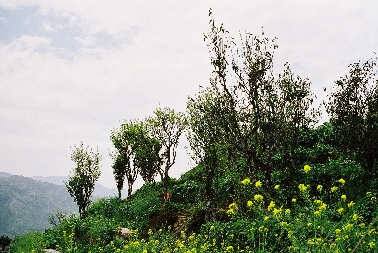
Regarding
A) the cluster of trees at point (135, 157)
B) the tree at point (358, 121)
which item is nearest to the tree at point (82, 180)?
the cluster of trees at point (135, 157)

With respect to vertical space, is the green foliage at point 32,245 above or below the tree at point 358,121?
below

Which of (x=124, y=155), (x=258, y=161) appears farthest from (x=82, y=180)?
(x=258, y=161)

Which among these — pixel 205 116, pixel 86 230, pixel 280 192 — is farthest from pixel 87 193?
pixel 280 192

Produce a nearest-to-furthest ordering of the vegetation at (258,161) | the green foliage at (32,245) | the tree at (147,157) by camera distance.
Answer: the vegetation at (258,161) → the green foliage at (32,245) → the tree at (147,157)

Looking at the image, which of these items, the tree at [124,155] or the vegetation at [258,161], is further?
the tree at [124,155]

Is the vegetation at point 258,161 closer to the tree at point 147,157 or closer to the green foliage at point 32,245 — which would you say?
the green foliage at point 32,245

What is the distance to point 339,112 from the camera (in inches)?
534

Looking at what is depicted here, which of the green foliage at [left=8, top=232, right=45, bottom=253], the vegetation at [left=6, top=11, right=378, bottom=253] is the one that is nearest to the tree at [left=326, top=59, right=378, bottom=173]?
the vegetation at [left=6, top=11, right=378, bottom=253]

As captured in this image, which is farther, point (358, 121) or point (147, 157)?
point (147, 157)

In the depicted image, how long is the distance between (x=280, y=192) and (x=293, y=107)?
152 inches

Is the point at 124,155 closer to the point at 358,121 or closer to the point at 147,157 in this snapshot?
the point at 147,157

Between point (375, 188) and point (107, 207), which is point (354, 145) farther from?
point (107, 207)

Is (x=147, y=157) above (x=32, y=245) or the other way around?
above

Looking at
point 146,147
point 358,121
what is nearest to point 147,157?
point 146,147
